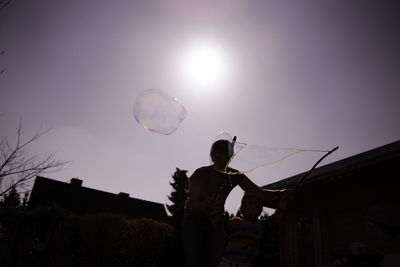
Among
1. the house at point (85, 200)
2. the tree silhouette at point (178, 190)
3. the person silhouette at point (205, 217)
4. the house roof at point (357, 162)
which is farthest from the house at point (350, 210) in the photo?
the tree silhouette at point (178, 190)

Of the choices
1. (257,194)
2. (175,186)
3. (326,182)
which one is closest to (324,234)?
(326,182)

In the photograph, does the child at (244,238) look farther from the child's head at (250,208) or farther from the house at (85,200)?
the house at (85,200)

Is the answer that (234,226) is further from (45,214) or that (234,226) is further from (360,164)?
(45,214)

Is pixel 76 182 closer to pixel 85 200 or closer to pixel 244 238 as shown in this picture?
pixel 85 200

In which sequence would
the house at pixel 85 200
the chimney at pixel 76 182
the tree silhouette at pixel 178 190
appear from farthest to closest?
the tree silhouette at pixel 178 190, the chimney at pixel 76 182, the house at pixel 85 200

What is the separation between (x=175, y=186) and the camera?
29516mm

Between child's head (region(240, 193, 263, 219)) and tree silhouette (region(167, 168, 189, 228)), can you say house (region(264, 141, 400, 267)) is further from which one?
tree silhouette (region(167, 168, 189, 228))

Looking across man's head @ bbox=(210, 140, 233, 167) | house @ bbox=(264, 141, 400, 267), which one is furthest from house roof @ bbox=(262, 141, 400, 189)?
man's head @ bbox=(210, 140, 233, 167)

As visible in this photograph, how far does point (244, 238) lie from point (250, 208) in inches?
16.5

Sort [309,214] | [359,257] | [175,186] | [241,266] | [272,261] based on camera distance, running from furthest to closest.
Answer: [175,186], [272,261], [309,214], [359,257], [241,266]

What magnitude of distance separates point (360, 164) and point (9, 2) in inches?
255

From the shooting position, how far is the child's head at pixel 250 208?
11.9ft

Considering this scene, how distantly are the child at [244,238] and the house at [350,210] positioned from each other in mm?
2002

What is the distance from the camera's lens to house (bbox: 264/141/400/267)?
5.39 meters
